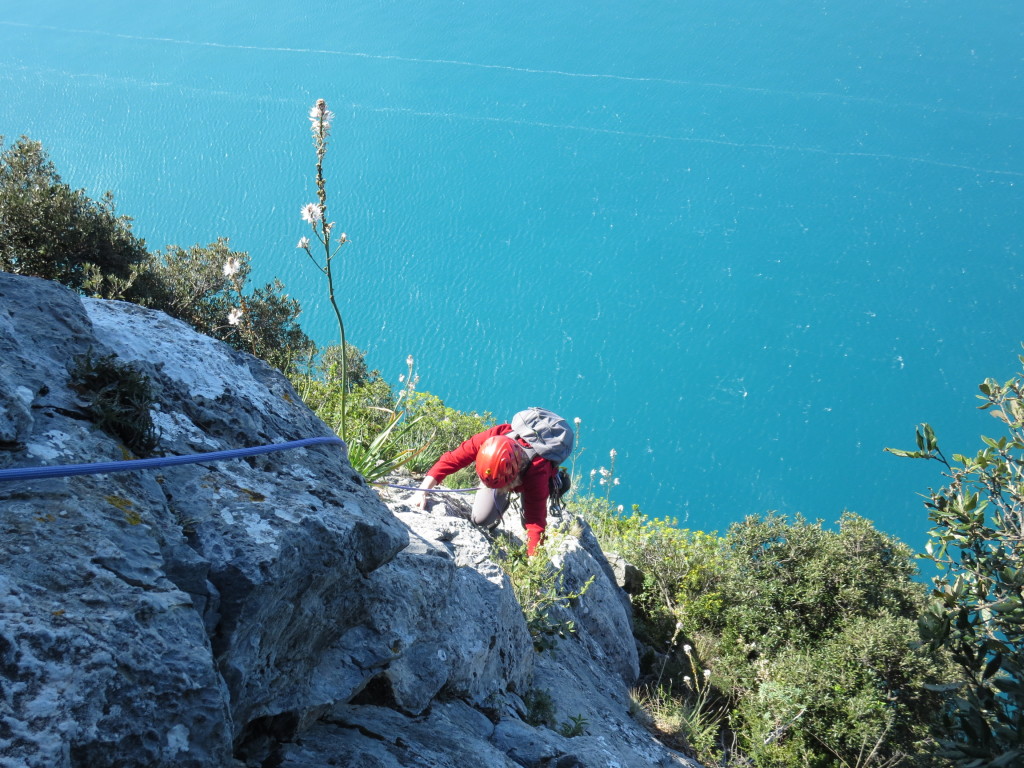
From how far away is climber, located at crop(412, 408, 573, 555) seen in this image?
4.57 metres

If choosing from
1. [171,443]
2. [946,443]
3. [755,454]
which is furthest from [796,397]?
[171,443]

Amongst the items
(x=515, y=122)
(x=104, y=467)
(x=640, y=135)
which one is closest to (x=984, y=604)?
(x=104, y=467)

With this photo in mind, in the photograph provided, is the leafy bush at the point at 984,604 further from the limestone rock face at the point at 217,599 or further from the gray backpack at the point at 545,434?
the gray backpack at the point at 545,434

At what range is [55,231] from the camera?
565cm

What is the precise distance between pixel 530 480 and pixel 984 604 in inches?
112

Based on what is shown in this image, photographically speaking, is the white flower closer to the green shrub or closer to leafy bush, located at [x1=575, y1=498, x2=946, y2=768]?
the green shrub

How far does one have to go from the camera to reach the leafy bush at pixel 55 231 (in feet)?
17.9

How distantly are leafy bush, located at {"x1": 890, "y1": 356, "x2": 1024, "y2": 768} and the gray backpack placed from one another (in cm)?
224

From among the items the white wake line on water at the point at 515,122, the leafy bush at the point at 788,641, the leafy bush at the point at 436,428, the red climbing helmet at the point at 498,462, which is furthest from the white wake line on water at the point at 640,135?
the red climbing helmet at the point at 498,462

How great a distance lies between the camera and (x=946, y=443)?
1112cm

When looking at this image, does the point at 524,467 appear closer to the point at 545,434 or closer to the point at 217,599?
the point at 545,434

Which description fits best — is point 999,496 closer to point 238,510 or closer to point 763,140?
point 238,510

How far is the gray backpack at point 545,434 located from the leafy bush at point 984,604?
7.35ft

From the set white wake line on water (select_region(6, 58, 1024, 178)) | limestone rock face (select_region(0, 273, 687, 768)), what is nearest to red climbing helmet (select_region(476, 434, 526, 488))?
limestone rock face (select_region(0, 273, 687, 768))
